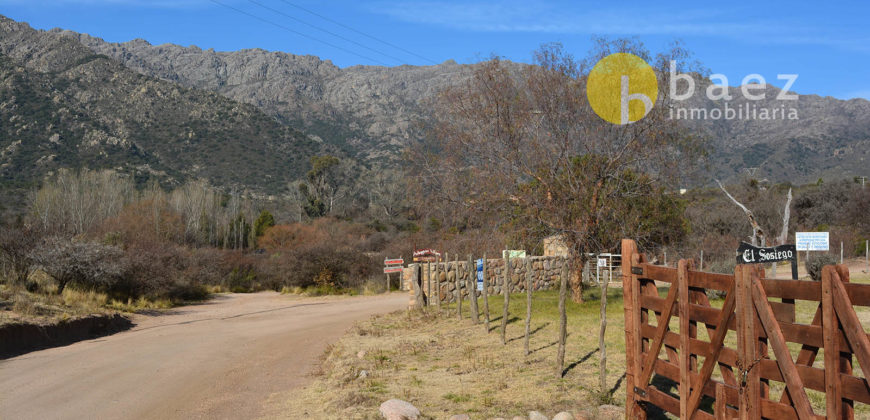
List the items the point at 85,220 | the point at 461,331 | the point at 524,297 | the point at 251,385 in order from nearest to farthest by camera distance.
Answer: the point at 251,385 < the point at 461,331 < the point at 524,297 < the point at 85,220

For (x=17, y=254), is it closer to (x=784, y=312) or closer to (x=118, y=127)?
(x=784, y=312)

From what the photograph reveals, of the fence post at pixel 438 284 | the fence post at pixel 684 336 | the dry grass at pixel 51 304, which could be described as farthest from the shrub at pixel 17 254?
the fence post at pixel 684 336

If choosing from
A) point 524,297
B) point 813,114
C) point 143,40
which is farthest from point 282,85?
point 524,297

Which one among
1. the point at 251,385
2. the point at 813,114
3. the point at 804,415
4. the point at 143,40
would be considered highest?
the point at 143,40

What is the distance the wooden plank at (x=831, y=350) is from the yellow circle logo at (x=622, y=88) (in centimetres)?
1250

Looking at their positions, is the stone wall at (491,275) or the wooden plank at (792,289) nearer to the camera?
the wooden plank at (792,289)

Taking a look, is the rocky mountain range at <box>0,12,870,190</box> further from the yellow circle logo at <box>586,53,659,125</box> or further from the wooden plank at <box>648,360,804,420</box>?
the wooden plank at <box>648,360,804,420</box>

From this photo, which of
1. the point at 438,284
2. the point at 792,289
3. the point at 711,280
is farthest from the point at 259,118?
the point at 792,289

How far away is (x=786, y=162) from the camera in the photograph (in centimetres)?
10475

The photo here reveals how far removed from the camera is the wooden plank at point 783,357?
15.0ft

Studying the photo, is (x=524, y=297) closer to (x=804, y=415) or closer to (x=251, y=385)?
(x=251, y=385)

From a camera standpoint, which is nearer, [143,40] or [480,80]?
[480,80]

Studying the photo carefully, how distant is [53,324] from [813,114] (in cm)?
15269

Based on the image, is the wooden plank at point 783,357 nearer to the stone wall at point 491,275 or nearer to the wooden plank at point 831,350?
the wooden plank at point 831,350
